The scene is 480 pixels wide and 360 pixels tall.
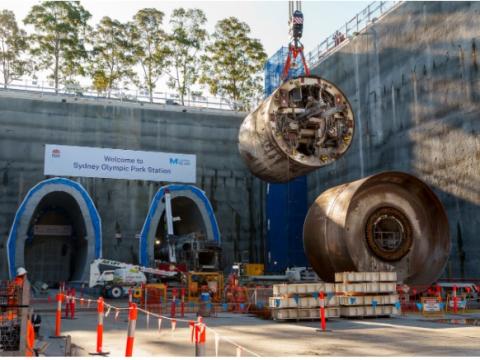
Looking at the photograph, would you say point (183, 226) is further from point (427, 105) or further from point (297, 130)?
point (297, 130)

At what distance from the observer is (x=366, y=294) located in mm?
18047

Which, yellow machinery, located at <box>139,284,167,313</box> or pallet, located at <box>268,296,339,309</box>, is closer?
pallet, located at <box>268,296,339,309</box>

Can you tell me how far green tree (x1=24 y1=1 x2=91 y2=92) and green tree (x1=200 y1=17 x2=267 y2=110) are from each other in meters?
13.4

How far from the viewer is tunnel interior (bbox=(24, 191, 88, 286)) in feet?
144

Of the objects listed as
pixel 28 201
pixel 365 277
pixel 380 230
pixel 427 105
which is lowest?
pixel 365 277

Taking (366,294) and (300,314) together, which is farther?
(366,294)

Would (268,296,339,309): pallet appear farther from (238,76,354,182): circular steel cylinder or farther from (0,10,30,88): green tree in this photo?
(0,10,30,88): green tree

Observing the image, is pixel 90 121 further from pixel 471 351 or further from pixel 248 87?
pixel 471 351

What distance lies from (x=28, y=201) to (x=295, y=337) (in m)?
28.3

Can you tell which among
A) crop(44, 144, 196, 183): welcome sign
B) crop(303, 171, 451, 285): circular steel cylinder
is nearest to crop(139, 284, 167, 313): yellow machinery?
crop(303, 171, 451, 285): circular steel cylinder

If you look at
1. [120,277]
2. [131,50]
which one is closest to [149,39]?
[131,50]

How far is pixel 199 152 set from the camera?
141 feet

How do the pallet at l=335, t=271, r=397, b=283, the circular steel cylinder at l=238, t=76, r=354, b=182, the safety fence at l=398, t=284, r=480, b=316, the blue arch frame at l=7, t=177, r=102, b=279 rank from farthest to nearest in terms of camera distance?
the blue arch frame at l=7, t=177, r=102, b=279, the safety fence at l=398, t=284, r=480, b=316, the circular steel cylinder at l=238, t=76, r=354, b=182, the pallet at l=335, t=271, r=397, b=283

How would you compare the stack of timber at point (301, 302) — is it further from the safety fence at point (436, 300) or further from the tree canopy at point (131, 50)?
the tree canopy at point (131, 50)
